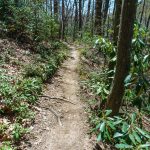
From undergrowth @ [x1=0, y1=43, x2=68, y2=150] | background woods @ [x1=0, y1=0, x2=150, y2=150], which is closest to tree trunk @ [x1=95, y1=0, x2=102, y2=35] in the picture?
background woods @ [x1=0, y1=0, x2=150, y2=150]

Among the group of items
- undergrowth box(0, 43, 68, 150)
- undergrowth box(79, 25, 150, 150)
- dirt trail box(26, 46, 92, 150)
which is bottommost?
dirt trail box(26, 46, 92, 150)

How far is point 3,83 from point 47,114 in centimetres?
154

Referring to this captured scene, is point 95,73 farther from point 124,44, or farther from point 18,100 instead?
point 124,44

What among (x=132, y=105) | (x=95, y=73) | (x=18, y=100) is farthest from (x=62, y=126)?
(x=95, y=73)

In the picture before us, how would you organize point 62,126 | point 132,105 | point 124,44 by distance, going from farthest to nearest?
point 62,126 < point 132,105 < point 124,44

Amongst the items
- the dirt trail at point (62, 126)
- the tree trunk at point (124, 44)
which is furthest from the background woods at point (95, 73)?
the dirt trail at point (62, 126)

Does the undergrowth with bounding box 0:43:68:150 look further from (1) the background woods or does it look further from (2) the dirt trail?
(2) the dirt trail

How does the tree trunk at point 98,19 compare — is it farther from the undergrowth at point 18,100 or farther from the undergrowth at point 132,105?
the undergrowth at point 132,105

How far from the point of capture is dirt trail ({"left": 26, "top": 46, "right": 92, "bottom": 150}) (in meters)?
5.69

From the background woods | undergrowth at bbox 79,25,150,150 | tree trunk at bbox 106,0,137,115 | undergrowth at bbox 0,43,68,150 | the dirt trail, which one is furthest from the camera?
the dirt trail

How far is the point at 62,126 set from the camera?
6.44 m

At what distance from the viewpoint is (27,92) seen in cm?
746

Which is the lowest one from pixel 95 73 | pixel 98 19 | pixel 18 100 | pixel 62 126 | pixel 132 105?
pixel 62 126

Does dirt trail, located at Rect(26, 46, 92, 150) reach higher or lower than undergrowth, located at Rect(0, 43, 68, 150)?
lower
